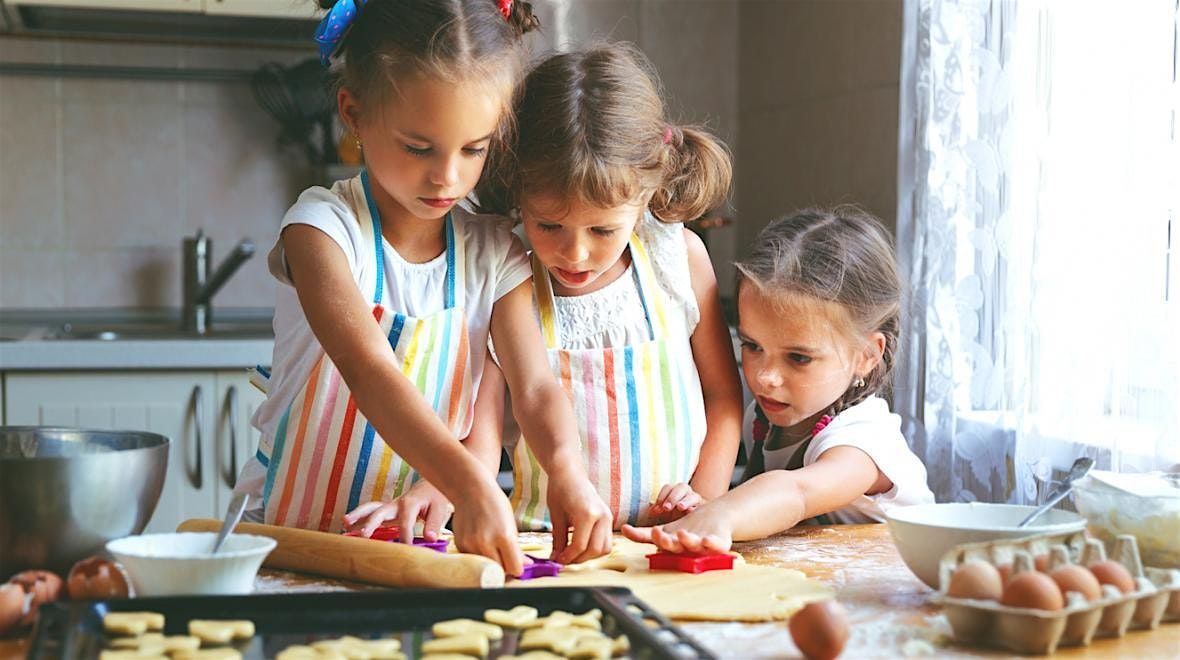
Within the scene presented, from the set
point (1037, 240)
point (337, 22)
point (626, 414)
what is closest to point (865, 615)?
point (626, 414)

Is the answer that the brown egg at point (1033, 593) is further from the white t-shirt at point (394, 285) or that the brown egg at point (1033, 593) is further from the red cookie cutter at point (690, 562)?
the white t-shirt at point (394, 285)

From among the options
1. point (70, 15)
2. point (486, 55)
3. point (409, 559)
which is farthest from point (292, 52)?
point (409, 559)

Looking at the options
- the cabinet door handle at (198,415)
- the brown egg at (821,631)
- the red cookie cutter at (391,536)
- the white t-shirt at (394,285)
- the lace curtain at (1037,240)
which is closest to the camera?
the brown egg at (821,631)

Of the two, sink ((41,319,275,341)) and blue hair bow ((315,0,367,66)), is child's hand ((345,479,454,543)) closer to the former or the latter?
blue hair bow ((315,0,367,66))

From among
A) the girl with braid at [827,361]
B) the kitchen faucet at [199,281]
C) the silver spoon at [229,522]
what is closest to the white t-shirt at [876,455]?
the girl with braid at [827,361]

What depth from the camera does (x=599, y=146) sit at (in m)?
1.27

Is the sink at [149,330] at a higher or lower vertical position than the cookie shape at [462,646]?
higher

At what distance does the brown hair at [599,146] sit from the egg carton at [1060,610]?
0.56 metres

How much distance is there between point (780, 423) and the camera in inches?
57.3

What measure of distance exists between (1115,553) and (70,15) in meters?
2.44

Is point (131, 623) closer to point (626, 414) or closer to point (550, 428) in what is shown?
point (550, 428)

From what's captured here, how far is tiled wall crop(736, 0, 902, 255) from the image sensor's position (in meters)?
2.22

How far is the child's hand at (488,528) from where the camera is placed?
0.96m

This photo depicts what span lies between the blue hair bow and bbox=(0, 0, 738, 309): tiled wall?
1.58m
